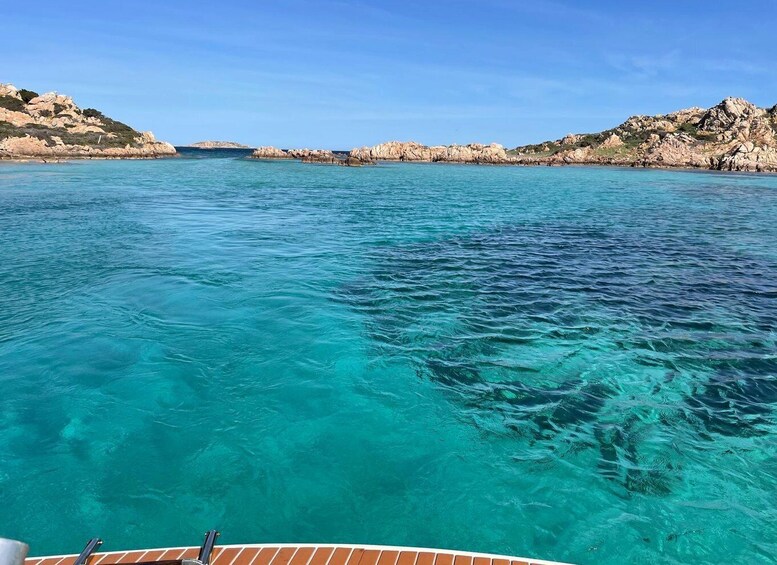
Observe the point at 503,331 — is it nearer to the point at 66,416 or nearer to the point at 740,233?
the point at 66,416

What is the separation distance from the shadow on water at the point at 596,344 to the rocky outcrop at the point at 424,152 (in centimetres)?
15404

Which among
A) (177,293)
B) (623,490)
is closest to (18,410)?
(177,293)

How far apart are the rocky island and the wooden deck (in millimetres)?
145078

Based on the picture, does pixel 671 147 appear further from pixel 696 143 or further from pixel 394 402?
pixel 394 402

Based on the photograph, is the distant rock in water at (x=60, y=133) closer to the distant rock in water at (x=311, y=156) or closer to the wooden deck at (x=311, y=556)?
the distant rock in water at (x=311, y=156)

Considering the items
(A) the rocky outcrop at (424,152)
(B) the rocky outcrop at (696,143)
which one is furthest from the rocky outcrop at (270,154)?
(B) the rocky outcrop at (696,143)

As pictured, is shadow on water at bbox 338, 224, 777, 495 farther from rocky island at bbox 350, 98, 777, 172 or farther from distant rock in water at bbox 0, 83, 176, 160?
rocky island at bbox 350, 98, 777, 172

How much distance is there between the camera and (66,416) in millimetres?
9891

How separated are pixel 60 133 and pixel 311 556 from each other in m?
149

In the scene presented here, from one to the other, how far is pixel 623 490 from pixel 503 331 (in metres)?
6.45

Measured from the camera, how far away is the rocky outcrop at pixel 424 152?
17138cm

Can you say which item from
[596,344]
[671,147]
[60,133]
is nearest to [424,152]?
[671,147]

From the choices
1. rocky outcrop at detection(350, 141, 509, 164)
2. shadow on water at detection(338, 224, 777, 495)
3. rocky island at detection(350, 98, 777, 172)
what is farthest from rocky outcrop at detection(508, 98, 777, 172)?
shadow on water at detection(338, 224, 777, 495)

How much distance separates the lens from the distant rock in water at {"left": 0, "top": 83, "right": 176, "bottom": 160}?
10300 centimetres
